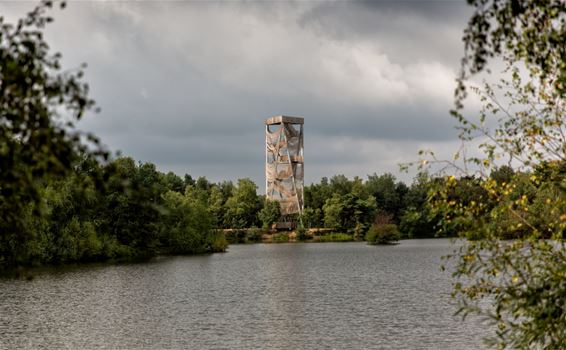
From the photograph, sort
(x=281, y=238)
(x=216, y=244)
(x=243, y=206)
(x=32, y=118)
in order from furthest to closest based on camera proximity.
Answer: (x=243, y=206) < (x=281, y=238) < (x=216, y=244) < (x=32, y=118)

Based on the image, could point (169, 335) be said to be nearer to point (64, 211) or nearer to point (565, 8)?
point (565, 8)

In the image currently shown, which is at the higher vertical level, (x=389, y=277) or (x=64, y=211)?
(x=64, y=211)

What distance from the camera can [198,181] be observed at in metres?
114

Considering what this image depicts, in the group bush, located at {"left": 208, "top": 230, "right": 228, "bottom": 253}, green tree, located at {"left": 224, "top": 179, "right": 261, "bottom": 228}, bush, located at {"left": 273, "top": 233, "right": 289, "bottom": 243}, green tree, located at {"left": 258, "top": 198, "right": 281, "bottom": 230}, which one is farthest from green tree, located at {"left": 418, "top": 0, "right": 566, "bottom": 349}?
green tree, located at {"left": 224, "top": 179, "right": 261, "bottom": 228}

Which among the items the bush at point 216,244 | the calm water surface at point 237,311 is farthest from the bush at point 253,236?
the calm water surface at point 237,311

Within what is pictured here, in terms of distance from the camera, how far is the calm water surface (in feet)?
59.7

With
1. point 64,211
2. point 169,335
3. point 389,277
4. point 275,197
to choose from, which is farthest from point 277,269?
point 275,197

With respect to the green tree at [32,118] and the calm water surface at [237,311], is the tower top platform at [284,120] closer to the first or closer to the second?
the calm water surface at [237,311]

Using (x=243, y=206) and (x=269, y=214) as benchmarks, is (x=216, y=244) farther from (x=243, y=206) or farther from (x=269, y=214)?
(x=243, y=206)

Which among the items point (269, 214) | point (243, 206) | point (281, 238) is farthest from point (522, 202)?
point (243, 206)

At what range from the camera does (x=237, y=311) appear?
77.4 feet

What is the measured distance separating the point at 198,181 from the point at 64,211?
65.5 meters

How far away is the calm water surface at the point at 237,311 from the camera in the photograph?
59.7 feet

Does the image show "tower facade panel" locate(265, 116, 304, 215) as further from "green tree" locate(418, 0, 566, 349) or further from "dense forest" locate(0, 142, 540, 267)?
"green tree" locate(418, 0, 566, 349)
